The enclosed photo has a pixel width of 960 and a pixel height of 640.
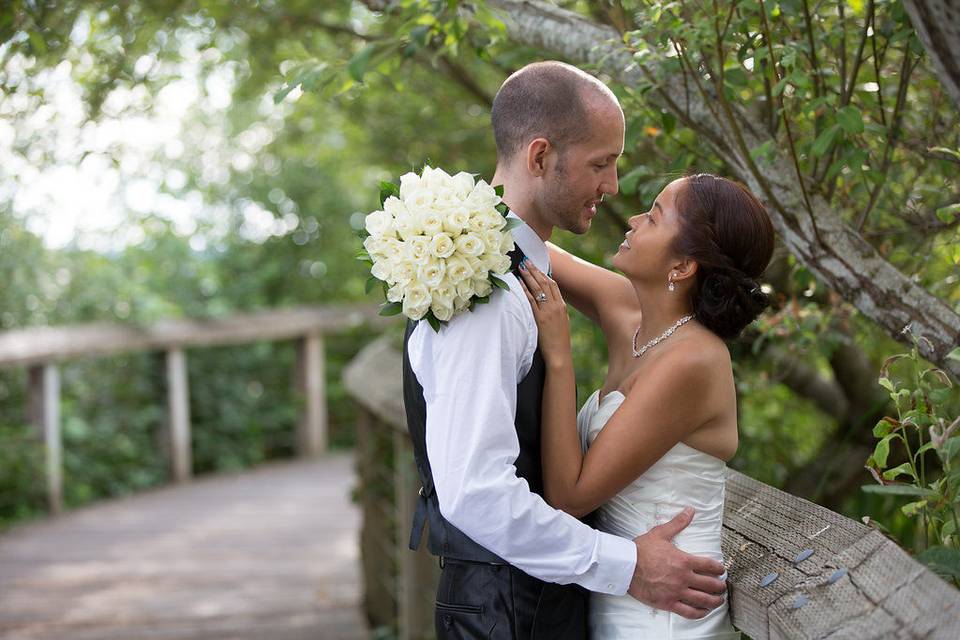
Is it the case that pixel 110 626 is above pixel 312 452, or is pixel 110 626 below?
above

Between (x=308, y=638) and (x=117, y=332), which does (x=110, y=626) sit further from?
(x=117, y=332)

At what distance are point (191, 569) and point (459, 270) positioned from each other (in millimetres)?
5125

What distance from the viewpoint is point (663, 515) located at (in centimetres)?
207

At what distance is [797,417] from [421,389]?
383cm

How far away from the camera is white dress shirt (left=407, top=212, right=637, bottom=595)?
1.89 meters

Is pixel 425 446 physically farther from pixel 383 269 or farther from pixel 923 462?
pixel 923 462

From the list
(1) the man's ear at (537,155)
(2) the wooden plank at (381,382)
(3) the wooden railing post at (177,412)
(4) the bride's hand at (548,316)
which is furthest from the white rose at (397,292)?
(3) the wooden railing post at (177,412)

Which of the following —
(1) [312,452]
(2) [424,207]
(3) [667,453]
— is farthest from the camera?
(1) [312,452]

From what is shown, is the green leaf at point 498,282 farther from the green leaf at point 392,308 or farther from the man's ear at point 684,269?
the man's ear at point 684,269

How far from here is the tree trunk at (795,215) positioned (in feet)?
7.12

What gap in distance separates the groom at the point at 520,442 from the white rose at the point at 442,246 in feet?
0.41

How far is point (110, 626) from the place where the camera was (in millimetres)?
5402

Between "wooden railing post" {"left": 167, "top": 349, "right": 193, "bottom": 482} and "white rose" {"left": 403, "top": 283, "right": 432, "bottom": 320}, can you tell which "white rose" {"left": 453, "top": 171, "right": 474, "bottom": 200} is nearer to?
"white rose" {"left": 403, "top": 283, "right": 432, "bottom": 320}

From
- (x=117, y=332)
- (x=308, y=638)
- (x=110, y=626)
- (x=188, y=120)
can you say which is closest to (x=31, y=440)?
(x=117, y=332)
